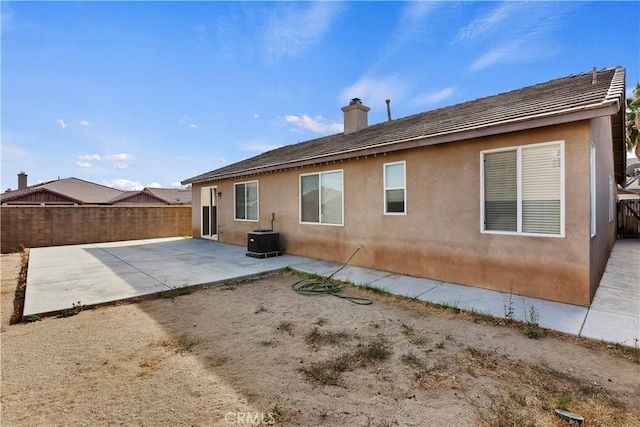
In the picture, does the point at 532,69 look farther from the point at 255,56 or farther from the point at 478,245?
the point at 255,56

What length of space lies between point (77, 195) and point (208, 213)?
24.0 m

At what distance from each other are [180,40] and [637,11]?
37.7 ft

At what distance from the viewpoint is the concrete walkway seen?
3.85 meters

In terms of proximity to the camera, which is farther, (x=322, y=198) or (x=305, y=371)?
(x=322, y=198)

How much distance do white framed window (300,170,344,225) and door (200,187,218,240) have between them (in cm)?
592

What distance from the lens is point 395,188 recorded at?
21.0 feet

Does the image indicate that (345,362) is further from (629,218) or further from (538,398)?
(629,218)

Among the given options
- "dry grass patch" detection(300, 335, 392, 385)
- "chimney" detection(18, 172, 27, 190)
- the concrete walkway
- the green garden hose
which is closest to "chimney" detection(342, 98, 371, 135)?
the concrete walkway

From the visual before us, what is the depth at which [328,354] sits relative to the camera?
3064 millimetres

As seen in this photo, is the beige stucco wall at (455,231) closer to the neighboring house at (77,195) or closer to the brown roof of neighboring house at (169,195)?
the neighboring house at (77,195)

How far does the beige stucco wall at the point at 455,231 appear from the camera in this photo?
427 centimetres

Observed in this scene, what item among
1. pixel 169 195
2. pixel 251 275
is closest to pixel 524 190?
pixel 251 275

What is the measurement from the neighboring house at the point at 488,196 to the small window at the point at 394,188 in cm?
2

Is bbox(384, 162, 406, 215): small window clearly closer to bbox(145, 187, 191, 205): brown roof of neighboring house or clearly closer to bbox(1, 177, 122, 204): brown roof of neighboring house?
bbox(145, 187, 191, 205): brown roof of neighboring house
